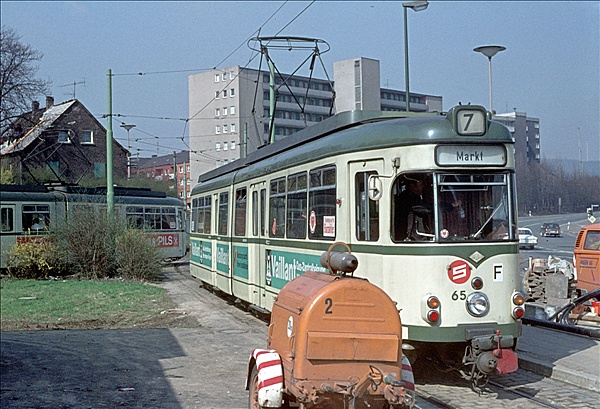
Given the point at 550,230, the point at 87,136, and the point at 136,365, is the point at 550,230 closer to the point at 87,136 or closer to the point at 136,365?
the point at 87,136

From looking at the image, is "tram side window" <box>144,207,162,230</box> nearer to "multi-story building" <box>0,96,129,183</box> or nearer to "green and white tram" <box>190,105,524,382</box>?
"green and white tram" <box>190,105,524,382</box>

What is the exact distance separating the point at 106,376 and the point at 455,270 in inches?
196

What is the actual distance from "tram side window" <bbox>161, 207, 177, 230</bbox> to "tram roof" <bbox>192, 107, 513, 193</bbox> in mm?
19930

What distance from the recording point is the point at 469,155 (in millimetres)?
9461

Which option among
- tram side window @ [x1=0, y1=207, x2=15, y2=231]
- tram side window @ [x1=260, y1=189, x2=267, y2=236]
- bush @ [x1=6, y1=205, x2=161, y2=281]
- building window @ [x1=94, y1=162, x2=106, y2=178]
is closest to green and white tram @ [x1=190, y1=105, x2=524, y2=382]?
tram side window @ [x1=260, y1=189, x2=267, y2=236]

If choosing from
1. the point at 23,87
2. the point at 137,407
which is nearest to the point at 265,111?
the point at 23,87

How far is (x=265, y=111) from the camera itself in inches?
4045

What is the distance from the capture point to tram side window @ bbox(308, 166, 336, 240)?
11.0m

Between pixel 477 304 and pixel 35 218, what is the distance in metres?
22.3

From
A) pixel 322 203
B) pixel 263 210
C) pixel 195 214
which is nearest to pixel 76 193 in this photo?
pixel 195 214

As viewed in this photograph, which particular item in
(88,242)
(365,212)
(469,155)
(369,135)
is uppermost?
(369,135)

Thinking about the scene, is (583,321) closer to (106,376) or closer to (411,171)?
(411,171)

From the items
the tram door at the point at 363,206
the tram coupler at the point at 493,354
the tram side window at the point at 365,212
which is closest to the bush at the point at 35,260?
the tram door at the point at 363,206

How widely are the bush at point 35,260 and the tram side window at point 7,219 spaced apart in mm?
1015
